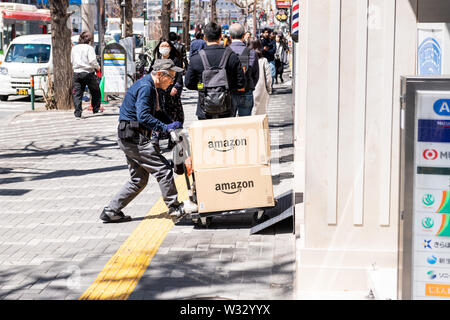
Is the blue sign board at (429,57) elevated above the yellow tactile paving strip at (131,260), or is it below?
above

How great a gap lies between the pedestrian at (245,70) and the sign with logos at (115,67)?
9.53m

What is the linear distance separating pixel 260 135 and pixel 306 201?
1704 millimetres

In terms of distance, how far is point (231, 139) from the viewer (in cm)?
713

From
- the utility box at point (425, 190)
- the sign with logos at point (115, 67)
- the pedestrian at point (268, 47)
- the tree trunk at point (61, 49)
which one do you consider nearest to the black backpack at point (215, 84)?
the utility box at point (425, 190)

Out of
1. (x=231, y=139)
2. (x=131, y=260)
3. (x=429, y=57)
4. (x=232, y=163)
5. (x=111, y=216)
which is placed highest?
(x=429, y=57)

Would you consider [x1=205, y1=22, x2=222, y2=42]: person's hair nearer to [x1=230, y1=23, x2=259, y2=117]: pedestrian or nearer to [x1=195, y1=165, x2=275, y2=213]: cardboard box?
[x1=230, y1=23, x2=259, y2=117]: pedestrian

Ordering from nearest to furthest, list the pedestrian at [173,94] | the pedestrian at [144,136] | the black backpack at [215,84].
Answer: the pedestrian at [144,136] < the black backpack at [215,84] < the pedestrian at [173,94]

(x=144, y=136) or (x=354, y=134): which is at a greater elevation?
(x=354, y=134)

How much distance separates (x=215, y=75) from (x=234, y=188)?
1.95m

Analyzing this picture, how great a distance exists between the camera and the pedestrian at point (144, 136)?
7.42m

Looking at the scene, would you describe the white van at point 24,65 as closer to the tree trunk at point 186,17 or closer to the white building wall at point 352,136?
the white building wall at point 352,136

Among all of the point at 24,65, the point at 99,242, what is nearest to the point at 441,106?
the point at 99,242

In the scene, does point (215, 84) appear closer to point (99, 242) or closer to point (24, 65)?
point (99, 242)

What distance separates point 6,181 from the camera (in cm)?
1044
